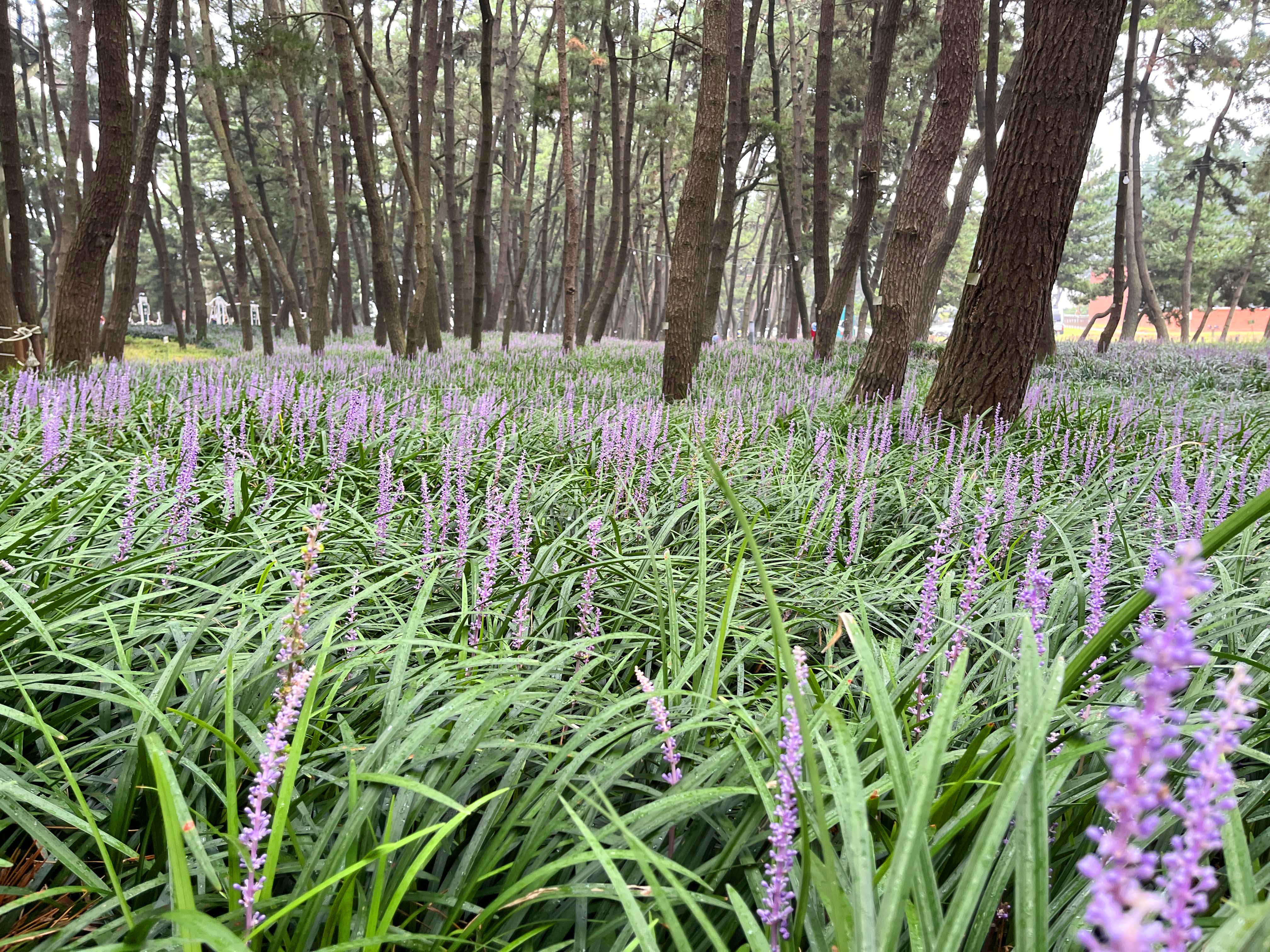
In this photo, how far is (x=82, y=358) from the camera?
7.19m

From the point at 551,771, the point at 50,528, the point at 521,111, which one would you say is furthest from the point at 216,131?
the point at 521,111

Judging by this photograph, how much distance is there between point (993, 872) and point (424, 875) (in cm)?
98

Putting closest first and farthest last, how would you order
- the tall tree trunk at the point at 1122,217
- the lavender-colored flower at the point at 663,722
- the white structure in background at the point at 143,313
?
1. the lavender-colored flower at the point at 663,722
2. the tall tree trunk at the point at 1122,217
3. the white structure in background at the point at 143,313

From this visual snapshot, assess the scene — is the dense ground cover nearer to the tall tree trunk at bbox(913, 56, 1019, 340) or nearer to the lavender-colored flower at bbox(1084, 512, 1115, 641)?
the lavender-colored flower at bbox(1084, 512, 1115, 641)

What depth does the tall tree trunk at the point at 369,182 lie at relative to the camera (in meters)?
9.77

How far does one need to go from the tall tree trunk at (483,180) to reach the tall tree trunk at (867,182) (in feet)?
18.3

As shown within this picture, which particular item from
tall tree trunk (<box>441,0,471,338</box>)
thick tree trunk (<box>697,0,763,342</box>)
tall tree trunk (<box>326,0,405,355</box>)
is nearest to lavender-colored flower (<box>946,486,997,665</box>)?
thick tree trunk (<box>697,0,763,342</box>)

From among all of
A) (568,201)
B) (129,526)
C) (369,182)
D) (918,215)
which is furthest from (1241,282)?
(129,526)

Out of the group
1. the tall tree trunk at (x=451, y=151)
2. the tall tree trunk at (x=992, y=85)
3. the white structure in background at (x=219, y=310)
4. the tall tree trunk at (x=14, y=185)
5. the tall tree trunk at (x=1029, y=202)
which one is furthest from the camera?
the white structure in background at (x=219, y=310)

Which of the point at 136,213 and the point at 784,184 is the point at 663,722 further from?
the point at 784,184

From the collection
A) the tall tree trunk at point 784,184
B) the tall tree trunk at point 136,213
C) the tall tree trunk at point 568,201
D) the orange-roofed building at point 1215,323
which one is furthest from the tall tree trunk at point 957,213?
the orange-roofed building at point 1215,323

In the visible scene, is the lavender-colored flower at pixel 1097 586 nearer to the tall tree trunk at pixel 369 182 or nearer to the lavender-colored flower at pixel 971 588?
the lavender-colored flower at pixel 971 588

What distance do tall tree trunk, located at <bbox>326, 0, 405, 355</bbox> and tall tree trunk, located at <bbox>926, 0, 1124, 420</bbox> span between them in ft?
25.7

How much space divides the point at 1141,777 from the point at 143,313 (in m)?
71.0
